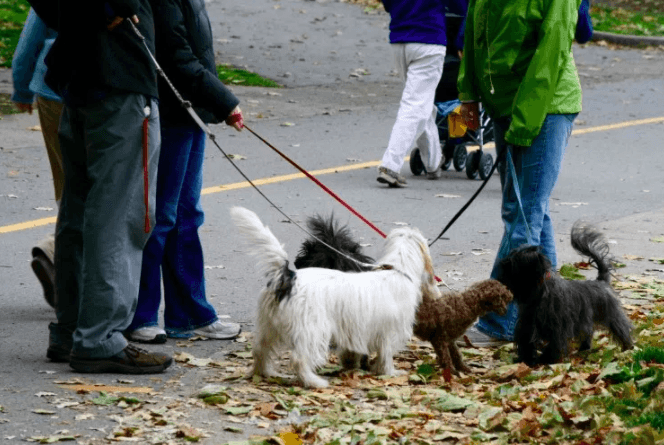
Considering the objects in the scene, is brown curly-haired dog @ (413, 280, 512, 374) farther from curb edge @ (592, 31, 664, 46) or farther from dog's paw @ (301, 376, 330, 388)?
curb edge @ (592, 31, 664, 46)

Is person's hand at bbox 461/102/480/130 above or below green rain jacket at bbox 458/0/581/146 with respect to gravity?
below

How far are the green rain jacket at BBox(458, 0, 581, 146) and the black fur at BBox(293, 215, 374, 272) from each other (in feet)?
3.37

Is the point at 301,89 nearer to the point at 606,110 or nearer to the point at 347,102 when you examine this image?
the point at 347,102

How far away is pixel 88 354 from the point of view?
5.54 metres

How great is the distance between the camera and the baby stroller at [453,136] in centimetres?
1136

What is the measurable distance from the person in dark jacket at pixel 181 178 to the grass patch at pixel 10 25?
10226 millimetres

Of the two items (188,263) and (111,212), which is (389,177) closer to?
(188,263)

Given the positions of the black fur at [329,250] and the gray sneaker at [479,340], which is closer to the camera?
the black fur at [329,250]

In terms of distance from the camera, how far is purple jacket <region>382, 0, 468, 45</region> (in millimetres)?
10625

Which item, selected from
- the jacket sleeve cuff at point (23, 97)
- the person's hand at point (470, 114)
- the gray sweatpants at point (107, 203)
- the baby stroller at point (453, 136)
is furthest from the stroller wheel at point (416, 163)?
the gray sweatpants at point (107, 203)

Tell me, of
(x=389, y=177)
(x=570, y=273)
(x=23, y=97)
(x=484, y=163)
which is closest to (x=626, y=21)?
(x=484, y=163)

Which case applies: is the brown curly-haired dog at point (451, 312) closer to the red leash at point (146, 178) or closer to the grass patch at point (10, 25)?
the red leash at point (146, 178)

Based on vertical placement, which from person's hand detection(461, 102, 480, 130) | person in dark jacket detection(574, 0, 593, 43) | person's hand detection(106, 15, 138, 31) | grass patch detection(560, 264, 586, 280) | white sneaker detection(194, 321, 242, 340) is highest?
person in dark jacket detection(574, 0, 593, 43)

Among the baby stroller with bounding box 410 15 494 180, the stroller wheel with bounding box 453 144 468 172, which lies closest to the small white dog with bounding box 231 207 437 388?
the baby stroller with bounding box 410 15 494 180
